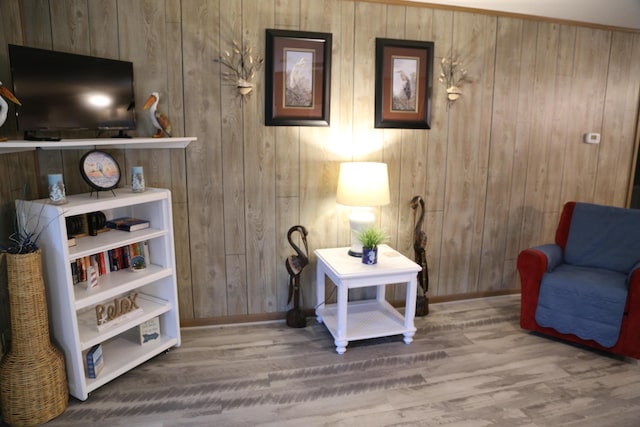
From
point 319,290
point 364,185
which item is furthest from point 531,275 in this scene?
point 319,290

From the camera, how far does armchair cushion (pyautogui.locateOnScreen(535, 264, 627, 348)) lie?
272cm

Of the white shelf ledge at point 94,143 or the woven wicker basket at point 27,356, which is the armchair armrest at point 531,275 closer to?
the white shelf ledge at point 94,143

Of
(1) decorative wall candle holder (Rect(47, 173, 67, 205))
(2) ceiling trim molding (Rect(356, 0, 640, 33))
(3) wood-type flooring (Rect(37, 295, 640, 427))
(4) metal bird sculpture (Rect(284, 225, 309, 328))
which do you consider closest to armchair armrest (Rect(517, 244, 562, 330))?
(3) wood-type flooring (Rect(37, 295, 640, 427))

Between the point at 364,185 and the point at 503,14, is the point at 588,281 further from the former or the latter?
the point at 503,14

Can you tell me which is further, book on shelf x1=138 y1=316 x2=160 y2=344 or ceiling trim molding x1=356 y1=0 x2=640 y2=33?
ceiling trim molding x1=356 y1=0 x2=640 y2=33

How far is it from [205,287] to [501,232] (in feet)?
8.21

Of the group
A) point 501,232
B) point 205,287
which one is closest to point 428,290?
point 501,232

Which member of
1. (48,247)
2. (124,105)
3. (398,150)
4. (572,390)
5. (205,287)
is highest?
(124,105)

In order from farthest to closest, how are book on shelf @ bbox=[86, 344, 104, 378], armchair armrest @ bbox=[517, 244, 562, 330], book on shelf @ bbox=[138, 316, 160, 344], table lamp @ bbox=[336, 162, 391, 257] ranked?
1. armchair armrest @ bbox=[517, 244, 562, 330]
2. table lamp @ bbox=[336, 162, 391, 257]
3. book on shelf @ bbox=[138, 316, 160, 344]
4. book on shelf @ bbox=[86, 344, 104, 378]

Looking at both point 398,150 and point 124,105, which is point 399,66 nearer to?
point 398,150

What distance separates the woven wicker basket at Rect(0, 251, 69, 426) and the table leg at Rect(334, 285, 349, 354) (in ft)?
5.26

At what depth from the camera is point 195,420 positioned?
2184 mm

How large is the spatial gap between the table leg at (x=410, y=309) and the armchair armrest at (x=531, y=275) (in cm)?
81

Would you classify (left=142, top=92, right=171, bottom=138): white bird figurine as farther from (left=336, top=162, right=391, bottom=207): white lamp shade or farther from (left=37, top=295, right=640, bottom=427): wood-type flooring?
(left=37, top=295, right=640, bottom=427): wood-type flooring
